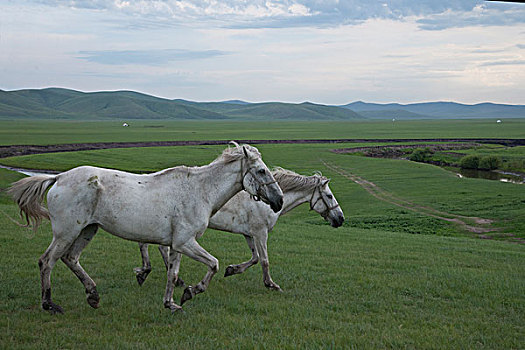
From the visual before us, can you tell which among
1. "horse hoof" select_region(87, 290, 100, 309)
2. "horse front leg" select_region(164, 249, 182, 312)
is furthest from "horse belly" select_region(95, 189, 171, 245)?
"horse hoof" select_region(87, 290, 100, 309)

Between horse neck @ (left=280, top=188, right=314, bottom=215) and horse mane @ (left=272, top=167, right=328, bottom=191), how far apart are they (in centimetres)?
7

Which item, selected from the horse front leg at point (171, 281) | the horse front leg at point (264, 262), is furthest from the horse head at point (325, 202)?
the horse front leg at point (171, 281)

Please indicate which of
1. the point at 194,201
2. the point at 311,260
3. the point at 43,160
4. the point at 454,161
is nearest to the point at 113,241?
the point at 311,260

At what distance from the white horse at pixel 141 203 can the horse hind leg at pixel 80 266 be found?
0.02m

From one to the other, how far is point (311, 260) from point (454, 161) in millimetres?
53964

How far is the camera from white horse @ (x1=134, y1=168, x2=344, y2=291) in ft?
31.7

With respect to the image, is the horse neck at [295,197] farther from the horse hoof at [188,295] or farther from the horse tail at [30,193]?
the horse tail at [30,193]

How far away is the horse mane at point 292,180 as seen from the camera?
409 inches

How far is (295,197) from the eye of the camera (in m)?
10.5

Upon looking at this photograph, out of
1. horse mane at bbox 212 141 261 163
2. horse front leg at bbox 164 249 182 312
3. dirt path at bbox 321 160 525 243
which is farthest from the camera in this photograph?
dirt path at bbox 321 160 525 243

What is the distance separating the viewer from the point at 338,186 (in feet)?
127

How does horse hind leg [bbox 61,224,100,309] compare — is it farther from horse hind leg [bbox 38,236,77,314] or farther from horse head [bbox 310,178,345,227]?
horse head [bbox 310,178,345,227]

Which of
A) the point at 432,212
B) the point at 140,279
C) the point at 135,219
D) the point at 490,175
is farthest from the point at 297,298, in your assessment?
the point at 490,175

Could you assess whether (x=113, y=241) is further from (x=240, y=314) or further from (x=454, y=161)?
(x=454, y=161)
